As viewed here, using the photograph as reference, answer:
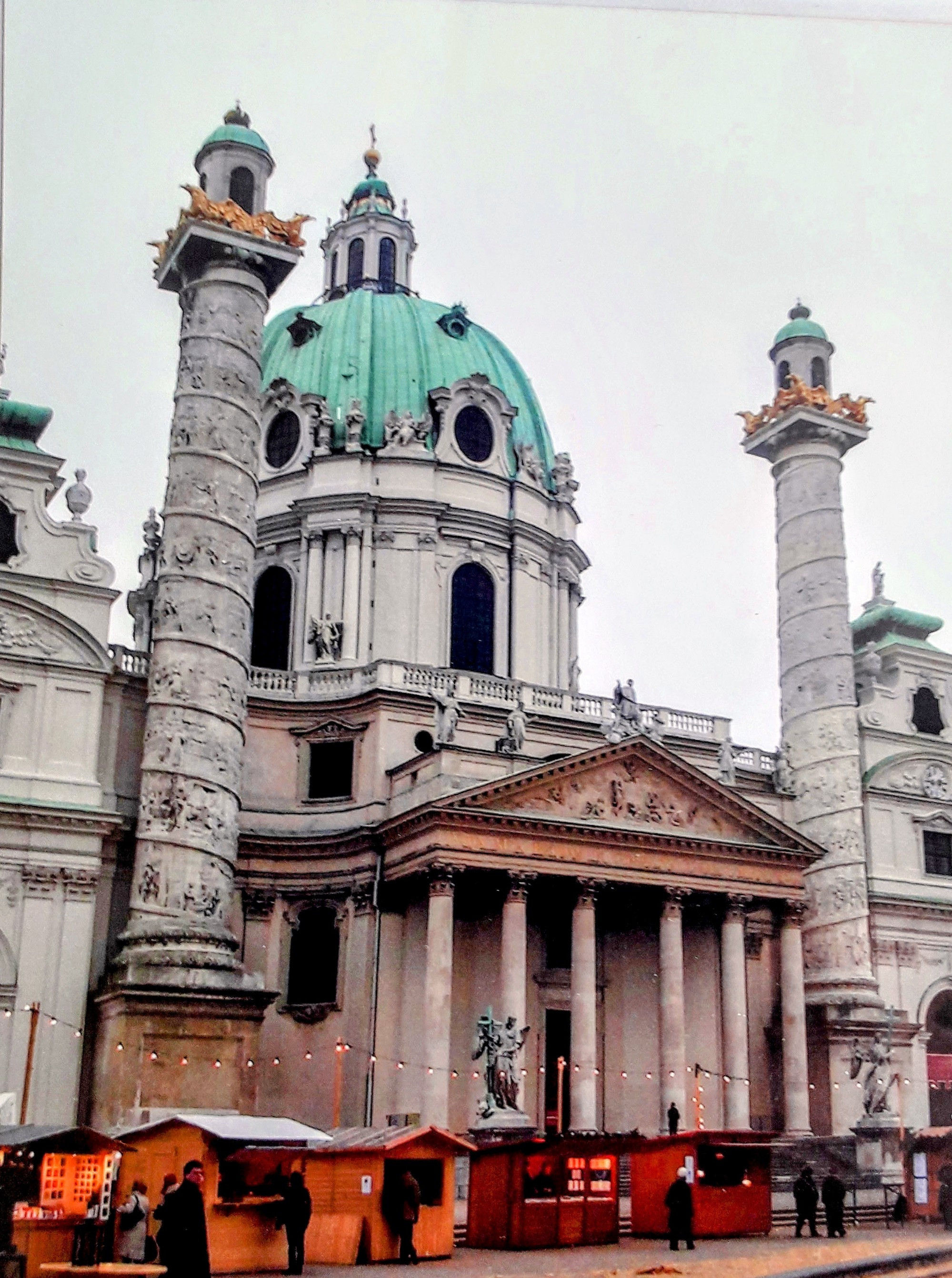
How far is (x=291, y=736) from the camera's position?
40.2 metres

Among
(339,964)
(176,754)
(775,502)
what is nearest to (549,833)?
(339,964)

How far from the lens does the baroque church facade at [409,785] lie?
110 ft

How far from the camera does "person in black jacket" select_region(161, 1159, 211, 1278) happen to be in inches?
564

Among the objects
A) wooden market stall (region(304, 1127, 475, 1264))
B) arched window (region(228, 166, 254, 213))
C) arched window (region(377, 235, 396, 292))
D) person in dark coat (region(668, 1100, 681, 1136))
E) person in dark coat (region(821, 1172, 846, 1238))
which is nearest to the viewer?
wooden market stall (region(304, 1127, 475, 1264))

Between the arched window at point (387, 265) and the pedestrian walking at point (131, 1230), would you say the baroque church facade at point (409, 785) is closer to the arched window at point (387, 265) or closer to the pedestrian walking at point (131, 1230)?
the arched window at point (387, 265)

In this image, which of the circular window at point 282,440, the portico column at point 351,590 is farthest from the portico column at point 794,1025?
the circular window at point 282,440

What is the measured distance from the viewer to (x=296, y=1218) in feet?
67.4

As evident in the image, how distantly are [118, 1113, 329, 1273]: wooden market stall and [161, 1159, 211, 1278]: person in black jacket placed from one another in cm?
671

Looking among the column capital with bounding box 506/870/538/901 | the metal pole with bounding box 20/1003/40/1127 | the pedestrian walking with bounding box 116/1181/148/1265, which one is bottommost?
the pedestrian walking with bounding box 116/1181/148/1265

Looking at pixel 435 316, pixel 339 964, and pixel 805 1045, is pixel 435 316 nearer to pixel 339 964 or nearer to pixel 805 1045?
pixel 339 964

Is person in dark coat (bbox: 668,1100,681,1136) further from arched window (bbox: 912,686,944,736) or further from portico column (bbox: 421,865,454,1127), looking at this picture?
arched window (bbox: 912,686,944,736)

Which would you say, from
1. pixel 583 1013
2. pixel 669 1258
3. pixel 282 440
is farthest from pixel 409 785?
pixel 669 1258

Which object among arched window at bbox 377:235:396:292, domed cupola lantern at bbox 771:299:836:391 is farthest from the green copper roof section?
domed cupola lantern at bbox 771:299:836:391

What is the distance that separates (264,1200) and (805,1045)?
69.6 ft
